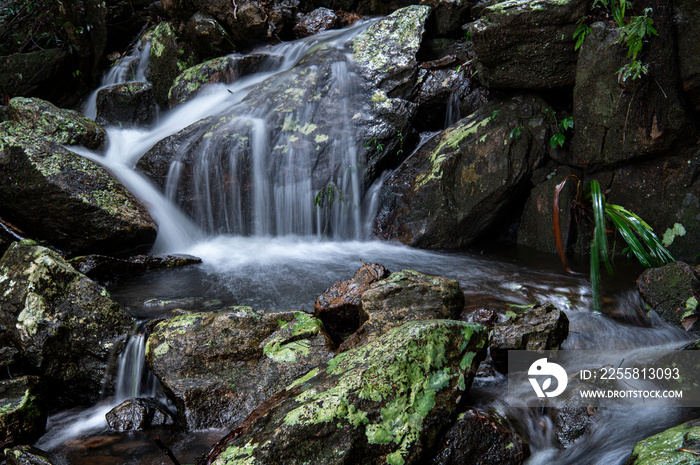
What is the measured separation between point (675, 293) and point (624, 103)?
2.14 metres

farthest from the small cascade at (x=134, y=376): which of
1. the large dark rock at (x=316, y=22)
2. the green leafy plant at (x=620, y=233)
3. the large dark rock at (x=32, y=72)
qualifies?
the large dark rock at (x=32, y=72)

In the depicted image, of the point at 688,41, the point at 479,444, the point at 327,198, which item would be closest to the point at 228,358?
the point at 479,444

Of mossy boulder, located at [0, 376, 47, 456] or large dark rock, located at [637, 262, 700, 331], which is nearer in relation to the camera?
mossy boulder, located at [0, 376, 47, 456]

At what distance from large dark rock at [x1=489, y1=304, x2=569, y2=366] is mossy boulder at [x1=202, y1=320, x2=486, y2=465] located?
0.55 m

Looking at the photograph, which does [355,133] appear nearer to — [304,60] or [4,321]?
[304,60]

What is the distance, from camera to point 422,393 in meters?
2.27

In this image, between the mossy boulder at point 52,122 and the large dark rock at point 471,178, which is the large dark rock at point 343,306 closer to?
the large dark rock at point 471,178

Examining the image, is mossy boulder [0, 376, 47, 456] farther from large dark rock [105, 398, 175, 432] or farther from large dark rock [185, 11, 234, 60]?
large dark rock [185, 11, 234, 60]

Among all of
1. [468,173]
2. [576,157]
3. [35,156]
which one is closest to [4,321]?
[35,156]

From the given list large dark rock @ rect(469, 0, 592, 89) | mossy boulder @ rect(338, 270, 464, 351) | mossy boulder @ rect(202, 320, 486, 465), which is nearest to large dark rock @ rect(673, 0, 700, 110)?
large dark rock @ rect(469, 0, 592, 89)

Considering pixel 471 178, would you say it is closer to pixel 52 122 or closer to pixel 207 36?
pixel 52 122

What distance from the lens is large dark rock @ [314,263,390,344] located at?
369cm

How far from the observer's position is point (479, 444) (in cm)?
227

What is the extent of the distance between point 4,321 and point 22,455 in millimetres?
1503
